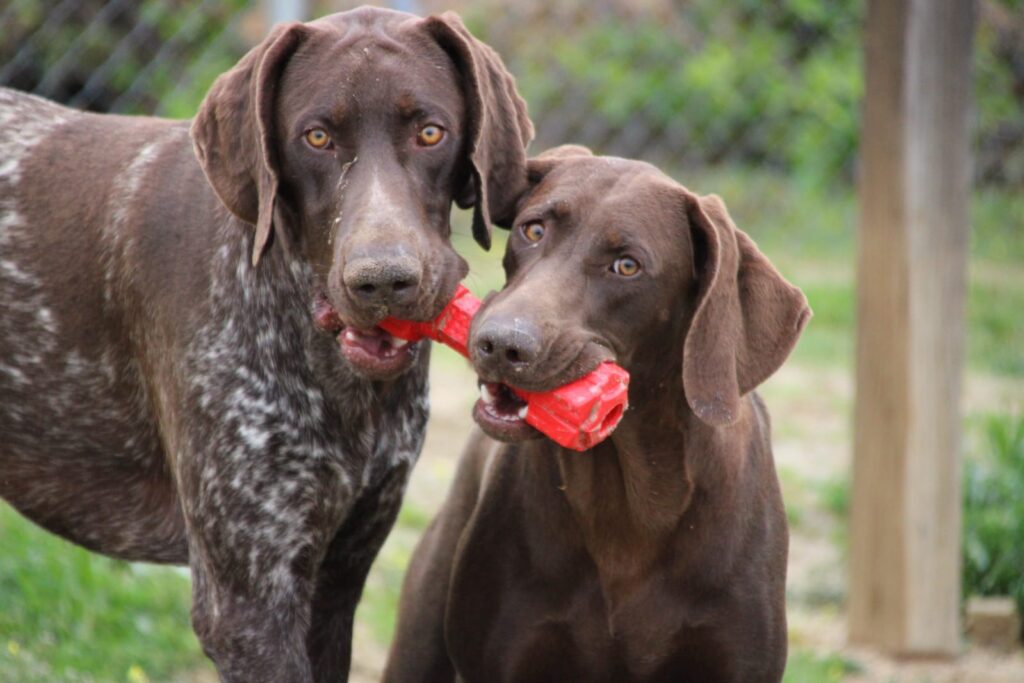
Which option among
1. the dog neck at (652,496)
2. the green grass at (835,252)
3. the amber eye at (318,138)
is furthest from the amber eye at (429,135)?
the green grass at (835,252)

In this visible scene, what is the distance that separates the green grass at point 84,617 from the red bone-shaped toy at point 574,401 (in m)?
1.94

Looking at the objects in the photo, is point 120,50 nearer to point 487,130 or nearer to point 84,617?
point 84,617

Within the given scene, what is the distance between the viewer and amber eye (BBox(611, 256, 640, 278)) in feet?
12.2

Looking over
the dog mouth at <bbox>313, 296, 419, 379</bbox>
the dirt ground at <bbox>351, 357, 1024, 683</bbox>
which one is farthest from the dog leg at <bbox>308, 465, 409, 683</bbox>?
the dirt ground at <bbox>351, 357, 1024, 683</bbox>

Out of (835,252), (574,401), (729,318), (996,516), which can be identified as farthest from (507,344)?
(835,252)

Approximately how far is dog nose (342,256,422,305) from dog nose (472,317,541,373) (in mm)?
185

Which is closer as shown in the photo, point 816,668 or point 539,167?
point 539,167

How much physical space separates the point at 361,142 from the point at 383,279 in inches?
18.2

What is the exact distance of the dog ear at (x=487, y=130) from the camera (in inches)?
150

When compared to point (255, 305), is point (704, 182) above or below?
below

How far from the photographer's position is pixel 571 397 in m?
3.48

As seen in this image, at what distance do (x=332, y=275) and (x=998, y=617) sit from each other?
341 centimetres

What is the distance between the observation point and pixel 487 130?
382cm

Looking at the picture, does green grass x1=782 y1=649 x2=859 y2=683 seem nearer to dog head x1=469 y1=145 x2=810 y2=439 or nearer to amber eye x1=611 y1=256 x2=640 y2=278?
dog head x1=469 y1=145 x2=810 y2=439
